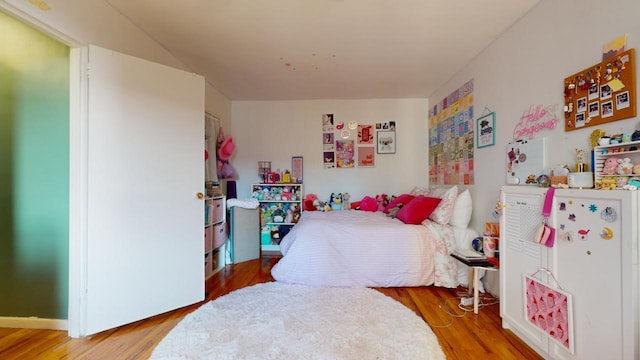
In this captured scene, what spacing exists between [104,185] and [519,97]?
3141 mm

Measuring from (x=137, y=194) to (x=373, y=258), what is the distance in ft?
6.88

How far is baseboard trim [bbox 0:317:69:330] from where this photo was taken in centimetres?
185

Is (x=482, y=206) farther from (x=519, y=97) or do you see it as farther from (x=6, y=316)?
(x=6, y=316)

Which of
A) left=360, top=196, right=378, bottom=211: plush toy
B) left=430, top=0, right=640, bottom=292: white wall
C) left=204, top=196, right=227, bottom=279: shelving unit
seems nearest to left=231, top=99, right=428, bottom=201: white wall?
left=360, top=196, right=378, bottom=211: plush toy

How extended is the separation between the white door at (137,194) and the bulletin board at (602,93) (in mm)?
2649

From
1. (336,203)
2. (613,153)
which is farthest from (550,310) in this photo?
(336,203)

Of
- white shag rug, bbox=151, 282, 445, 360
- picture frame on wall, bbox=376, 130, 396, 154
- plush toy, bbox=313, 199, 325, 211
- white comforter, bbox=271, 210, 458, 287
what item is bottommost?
white shag rug, bbox=151, 282, 445, 360

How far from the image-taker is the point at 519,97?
200 cm

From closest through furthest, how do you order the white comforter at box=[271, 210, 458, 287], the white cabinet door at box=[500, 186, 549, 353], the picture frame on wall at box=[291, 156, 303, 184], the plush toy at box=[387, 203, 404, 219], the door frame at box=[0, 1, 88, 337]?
the white cabinet door at box=[500, 186, 549, 353]
the door frame at box=[0, 1, 88, 337]
the white comforter at box=[271, 210, 458, 287]
the plush toy at box=[387, 203, 404, 219]
the picture frame on wall at box=[291, 156, 303, 184]

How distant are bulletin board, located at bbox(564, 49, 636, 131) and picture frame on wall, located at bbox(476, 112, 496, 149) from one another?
719 mm

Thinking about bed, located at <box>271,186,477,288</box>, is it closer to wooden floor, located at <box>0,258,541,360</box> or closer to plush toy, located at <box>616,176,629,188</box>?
wooden floor, located at <box>0,258,541,360</box>

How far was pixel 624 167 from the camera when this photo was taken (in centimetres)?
120

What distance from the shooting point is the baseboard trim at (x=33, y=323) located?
1849 mm

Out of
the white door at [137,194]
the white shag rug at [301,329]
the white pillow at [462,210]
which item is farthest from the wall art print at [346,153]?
the white door at [137,194]
